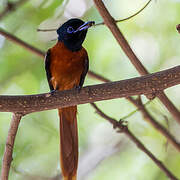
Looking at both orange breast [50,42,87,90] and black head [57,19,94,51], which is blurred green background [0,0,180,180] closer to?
black head [57,19,94,51]

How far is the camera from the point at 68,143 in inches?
144

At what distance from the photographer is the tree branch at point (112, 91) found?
2514mm

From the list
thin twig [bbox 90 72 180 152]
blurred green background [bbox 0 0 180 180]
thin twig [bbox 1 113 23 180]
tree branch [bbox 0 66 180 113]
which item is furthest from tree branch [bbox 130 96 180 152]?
thin twig [bbox 1 113 23 180]

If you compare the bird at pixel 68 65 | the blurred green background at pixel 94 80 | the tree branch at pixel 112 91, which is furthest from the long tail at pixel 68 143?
the tree branch at pixel 112 91

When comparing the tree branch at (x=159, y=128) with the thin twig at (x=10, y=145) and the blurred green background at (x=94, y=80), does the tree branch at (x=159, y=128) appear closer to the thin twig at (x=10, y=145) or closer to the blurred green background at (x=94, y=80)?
the blurred green background at (x=94, y=80)

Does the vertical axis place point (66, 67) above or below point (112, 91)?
above

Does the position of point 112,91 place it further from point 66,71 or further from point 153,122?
point 66,71

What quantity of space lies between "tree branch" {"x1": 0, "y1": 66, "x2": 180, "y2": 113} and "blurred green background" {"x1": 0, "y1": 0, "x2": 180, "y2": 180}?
5.43 ft

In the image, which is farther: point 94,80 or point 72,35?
point 94,80

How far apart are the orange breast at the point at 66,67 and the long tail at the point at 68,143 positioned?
29 cm

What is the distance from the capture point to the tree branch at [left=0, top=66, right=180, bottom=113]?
2514 mm

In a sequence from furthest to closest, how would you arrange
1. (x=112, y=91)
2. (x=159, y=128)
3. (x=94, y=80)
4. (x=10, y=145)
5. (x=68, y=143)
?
(x=94, y=80) → (x=68, y=143) → (x=159, y=128) → (x=10, y=145) → (x=112, y=91)

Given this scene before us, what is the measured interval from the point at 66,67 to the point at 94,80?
2.47 ft

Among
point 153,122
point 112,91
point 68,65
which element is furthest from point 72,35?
point 112,91
